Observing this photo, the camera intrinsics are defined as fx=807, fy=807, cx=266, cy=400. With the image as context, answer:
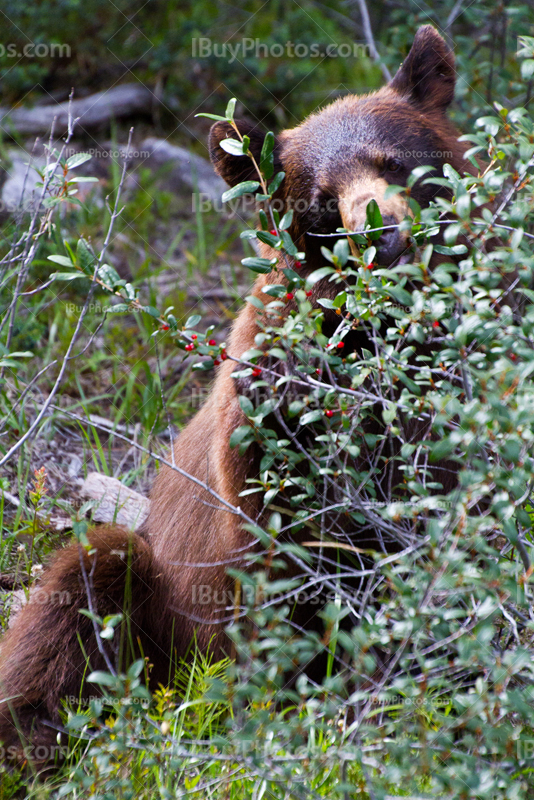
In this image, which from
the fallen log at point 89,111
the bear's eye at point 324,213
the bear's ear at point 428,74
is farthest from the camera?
the fallen log at point 89,111

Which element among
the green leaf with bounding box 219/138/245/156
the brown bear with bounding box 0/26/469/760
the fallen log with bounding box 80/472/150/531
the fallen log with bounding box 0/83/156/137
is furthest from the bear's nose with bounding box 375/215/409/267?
the fallen log with bounding box 0/83/156/137

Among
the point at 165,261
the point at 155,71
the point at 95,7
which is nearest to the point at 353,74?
the point at 155,71

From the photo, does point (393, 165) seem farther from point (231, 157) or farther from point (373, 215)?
point (373, 215)

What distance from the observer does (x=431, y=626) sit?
198cm

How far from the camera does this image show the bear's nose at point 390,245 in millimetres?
2914

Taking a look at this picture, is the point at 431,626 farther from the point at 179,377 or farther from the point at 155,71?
the point at 155,71

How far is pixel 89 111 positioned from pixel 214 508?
5798mm

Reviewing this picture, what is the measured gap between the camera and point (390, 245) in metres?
2.93

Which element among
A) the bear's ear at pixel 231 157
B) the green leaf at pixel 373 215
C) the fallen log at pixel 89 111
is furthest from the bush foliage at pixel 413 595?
the fallen log at pixel 89 111

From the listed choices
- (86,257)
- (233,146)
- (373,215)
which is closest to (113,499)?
(86,257)

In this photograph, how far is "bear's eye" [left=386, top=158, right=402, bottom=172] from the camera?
3453 millimetres

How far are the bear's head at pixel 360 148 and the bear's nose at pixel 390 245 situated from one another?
20 centimetres

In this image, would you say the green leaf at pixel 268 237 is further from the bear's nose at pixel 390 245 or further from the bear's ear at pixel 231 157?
the bear's ear at pixel 231 157

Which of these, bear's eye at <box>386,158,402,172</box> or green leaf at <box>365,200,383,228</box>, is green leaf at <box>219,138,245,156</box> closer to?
green leaf at <box>365,200,383,228</box>
